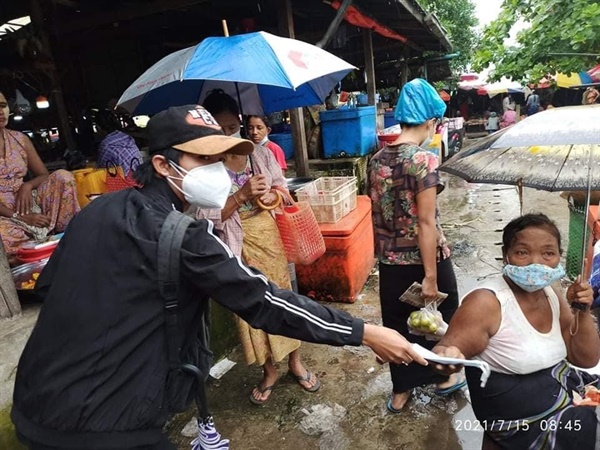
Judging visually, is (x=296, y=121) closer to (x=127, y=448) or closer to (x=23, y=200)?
(x=23, y=200)

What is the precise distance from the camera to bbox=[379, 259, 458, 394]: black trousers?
8.57 feet

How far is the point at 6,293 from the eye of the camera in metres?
2.43

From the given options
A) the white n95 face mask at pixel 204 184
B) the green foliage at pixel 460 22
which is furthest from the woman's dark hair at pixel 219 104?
the green foliage at pixel 460 22

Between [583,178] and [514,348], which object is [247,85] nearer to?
[583,178]

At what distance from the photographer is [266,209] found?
271 cm

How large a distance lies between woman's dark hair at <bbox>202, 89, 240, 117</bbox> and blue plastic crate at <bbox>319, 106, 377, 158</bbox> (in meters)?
3.18

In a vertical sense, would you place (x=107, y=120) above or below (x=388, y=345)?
above

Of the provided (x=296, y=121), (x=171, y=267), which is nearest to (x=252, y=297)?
(x=171, y=267)

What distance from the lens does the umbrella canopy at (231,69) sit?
225 centimetres

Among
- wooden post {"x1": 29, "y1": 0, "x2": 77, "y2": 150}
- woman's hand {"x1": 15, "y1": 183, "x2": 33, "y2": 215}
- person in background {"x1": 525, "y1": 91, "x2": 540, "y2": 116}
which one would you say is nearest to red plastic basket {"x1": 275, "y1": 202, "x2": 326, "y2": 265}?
woman's hand {"x1": 15, "y1": 183, "x2": 33, "y2": 215}

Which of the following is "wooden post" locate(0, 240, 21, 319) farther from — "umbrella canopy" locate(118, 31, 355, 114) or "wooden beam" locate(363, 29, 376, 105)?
"wooden beam" locate(363, 29, 376, 105)

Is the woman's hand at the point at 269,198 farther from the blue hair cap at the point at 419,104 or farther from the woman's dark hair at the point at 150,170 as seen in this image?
the woman's dark hair at the point at 150,170

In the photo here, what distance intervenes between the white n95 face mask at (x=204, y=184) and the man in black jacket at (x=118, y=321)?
124 mm

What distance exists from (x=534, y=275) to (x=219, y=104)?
76.5 inches
